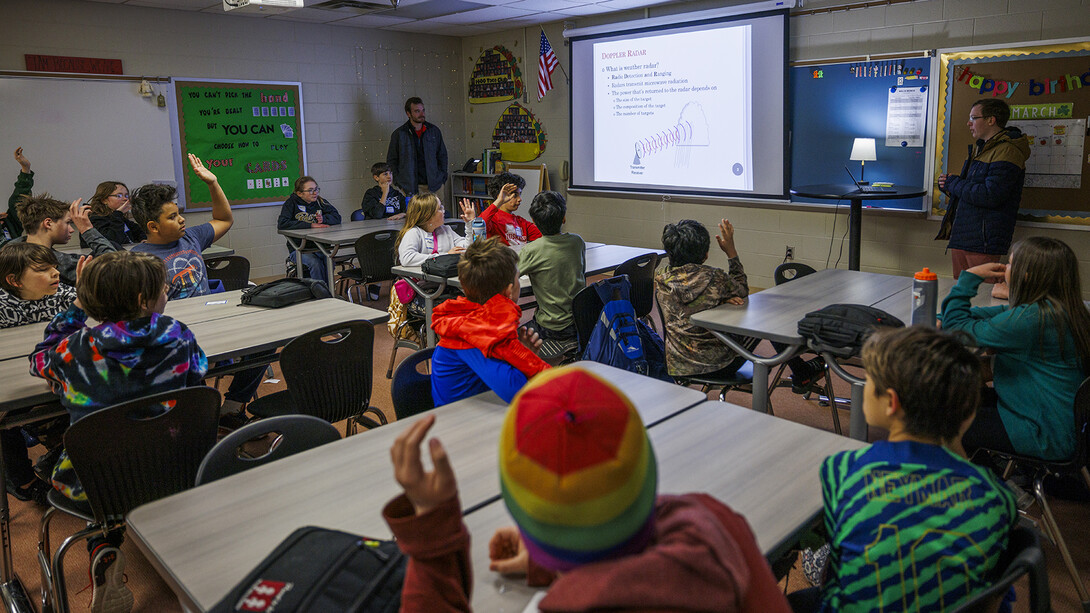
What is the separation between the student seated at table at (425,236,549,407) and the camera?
1.99m

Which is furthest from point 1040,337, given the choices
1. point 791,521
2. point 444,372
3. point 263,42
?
point 263,42

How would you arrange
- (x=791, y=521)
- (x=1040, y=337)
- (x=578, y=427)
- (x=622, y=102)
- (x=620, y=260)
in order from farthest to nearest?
(x=622, y=102) < (x=620, y=260) < (x=1040, y=337) < (x=791, y=521) < (x=578, y=427)

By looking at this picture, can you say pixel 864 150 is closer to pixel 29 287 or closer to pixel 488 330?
pixel 488 330

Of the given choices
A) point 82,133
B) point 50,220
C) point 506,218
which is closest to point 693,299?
point 506,218

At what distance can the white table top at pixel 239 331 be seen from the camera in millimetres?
2148

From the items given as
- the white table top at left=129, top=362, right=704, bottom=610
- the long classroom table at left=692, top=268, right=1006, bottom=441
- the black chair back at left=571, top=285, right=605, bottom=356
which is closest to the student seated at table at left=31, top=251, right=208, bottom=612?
the white table top at left=129, top=362, right=704, bottom=610

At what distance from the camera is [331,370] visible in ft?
8.41

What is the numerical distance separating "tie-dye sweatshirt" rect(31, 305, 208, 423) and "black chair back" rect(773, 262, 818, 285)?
9.23 feet

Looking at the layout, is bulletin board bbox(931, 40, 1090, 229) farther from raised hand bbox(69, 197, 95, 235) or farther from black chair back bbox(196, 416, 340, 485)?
raised hand bbox(69, 197, 95, 235)

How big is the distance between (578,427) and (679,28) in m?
6.28

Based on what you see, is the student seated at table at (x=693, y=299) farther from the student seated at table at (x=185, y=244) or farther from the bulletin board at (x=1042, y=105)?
the bulletin board at (x=1042, y=105)

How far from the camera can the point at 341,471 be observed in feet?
5.10

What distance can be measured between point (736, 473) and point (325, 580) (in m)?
0.89

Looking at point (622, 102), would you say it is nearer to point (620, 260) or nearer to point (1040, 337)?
point (620, 260)
